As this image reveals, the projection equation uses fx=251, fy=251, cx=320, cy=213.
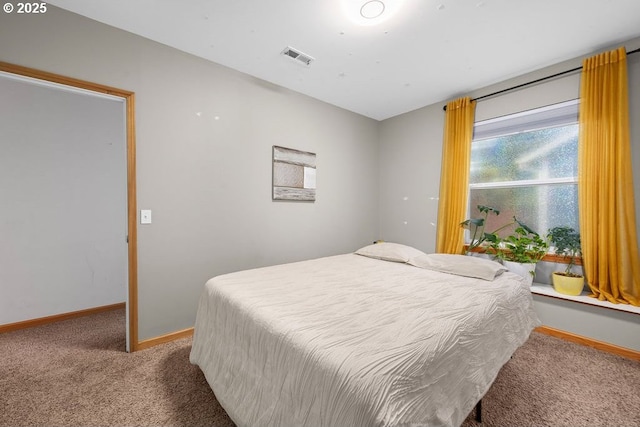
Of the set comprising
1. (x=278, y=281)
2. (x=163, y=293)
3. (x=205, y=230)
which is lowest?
(x=163, y=293)

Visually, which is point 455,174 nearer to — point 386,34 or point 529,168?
point 529,168

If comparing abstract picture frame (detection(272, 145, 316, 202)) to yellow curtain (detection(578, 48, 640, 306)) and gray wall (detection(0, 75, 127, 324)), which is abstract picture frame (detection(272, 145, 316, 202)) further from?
yellow curtain (detection(578, 48, 640, 306))

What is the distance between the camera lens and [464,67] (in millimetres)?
2535

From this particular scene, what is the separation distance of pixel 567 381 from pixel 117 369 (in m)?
3.16

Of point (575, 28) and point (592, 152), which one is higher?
point (575, 28)

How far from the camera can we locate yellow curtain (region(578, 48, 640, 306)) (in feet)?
6.88

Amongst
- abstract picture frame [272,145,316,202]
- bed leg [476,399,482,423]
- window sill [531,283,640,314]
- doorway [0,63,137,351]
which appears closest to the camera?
bed leg [476,399,482,423]

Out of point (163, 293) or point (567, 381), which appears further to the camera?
point (163, 293)

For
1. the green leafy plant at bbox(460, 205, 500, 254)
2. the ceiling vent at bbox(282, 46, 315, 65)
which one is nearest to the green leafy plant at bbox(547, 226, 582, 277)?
the green leafy plant at bbox(460, 205, 500, 254)

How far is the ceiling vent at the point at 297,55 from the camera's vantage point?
226 cm

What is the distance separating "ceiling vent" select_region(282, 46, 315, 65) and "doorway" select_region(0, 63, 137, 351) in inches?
53.5

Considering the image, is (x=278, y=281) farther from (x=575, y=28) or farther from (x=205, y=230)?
(x=575, y=28)

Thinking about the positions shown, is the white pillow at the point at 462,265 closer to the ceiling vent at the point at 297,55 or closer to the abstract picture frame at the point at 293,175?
the abstract picture frame at the point at 293,175

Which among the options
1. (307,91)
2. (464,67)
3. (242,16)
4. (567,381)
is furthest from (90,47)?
(567,381)
